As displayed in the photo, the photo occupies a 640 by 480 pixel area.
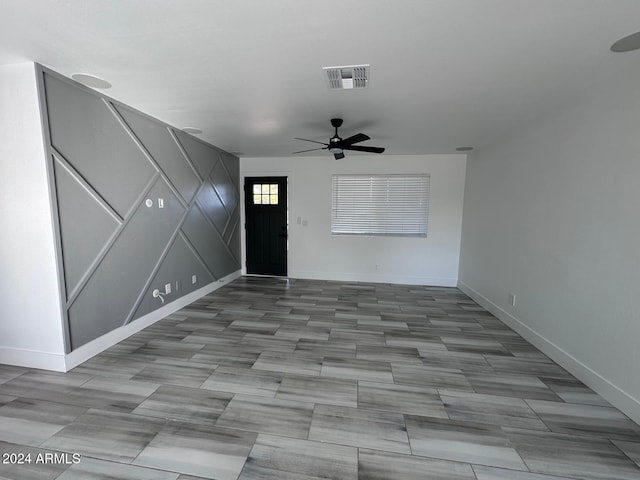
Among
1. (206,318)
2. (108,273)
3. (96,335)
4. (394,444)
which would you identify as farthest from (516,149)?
(96,335)

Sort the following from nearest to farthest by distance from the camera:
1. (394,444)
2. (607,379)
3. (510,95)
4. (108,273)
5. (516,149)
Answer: (394,444)
(607,379)
(510,95)
(108,273)
(516,149)

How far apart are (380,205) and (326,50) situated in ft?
12.7

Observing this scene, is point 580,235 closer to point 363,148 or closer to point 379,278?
point 363,148

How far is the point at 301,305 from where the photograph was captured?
422 cm

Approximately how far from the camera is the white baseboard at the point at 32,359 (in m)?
2.40

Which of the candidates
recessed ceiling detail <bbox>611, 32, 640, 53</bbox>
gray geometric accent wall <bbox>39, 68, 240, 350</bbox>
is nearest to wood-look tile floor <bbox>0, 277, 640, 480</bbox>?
gray geometric accent wall <bbox>39, 68, 240, 350</bbox>

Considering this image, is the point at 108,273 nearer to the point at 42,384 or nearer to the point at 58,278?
the point at 58,278

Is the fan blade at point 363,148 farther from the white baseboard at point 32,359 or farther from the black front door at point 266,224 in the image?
the white baseboard at point 32,359

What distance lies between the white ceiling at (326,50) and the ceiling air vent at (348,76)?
0.07 metres

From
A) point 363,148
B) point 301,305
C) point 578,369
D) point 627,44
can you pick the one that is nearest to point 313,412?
point 301,305

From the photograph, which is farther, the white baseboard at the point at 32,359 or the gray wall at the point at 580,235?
the white baseboard at the point at 32,359

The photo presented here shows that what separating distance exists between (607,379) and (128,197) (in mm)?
4761

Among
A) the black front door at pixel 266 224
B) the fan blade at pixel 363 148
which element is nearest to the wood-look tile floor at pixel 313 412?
the fan blade at pixel 363 148

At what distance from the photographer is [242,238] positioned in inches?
235
